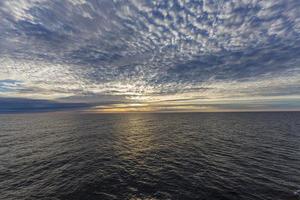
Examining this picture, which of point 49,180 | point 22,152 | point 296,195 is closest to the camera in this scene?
point 296,195

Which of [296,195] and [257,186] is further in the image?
[257,186]

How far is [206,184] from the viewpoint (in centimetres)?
2014

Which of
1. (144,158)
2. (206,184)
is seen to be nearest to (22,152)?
(144,158)

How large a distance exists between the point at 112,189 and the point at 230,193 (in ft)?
50.2

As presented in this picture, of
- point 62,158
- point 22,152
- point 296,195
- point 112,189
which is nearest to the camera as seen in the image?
point 296,195

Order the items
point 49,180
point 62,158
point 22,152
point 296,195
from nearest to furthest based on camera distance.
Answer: point 296,195
point 49,180
point 62,158
point 22,152

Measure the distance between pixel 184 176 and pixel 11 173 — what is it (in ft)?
94.5

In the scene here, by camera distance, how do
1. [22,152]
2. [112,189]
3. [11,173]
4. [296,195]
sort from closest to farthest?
[296,195] < [112,189] < [11,173] < [22,152]

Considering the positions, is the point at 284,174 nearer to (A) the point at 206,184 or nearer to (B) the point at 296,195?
(B) the point at 296,195

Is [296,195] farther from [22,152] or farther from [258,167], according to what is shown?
[22,152]

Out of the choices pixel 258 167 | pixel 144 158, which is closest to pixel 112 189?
pixel 144 158

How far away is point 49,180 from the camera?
21.7 metres

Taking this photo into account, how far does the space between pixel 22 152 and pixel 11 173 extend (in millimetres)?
13677

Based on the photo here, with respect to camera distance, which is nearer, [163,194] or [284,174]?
[163,194]
